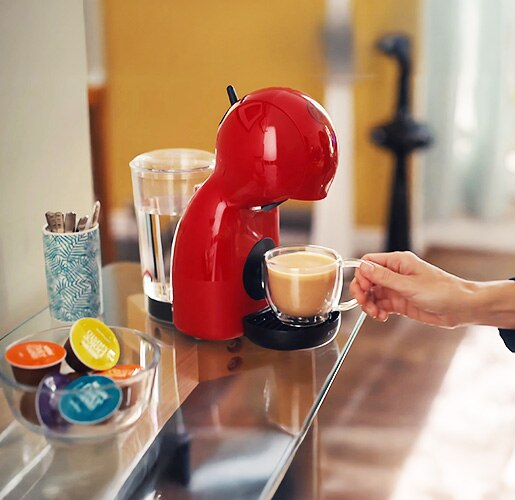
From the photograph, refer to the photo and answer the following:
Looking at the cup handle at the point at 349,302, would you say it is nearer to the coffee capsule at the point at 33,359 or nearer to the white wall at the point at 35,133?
the coffee capsule at the point at 33,359

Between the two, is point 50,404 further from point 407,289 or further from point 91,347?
point 407,289

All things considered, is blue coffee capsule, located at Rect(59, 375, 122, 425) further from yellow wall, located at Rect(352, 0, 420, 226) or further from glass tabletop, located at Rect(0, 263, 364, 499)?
yellow wall, located at Rect(352, 0, 420, 226)

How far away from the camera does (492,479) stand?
6.22ft

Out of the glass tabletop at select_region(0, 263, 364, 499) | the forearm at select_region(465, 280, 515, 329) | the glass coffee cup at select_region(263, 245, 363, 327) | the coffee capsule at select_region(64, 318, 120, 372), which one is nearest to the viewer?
the glass tabletop at select_region(0, 263, 364, 499)

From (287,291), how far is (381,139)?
80.5 inches

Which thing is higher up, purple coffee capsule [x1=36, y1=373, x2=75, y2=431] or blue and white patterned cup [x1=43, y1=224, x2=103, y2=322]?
blue and white patterned cup [x1=43, y1=224, x2=103, y2=322]

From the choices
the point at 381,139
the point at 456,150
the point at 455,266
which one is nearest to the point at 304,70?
the point at 381,139

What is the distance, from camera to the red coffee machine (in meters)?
1.03

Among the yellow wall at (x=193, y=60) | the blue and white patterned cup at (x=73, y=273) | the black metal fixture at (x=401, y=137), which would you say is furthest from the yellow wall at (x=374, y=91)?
the blue and white patterned cup at (x=73, y=273)

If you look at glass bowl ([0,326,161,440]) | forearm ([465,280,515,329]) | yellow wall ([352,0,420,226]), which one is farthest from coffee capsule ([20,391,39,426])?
yellow wall ([352,0,420,226])

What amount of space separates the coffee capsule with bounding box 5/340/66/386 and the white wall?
1.02ft

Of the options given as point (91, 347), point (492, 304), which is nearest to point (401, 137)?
point (492, 304)

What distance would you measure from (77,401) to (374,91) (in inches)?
97.1

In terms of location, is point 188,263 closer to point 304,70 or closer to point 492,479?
point 492,479
